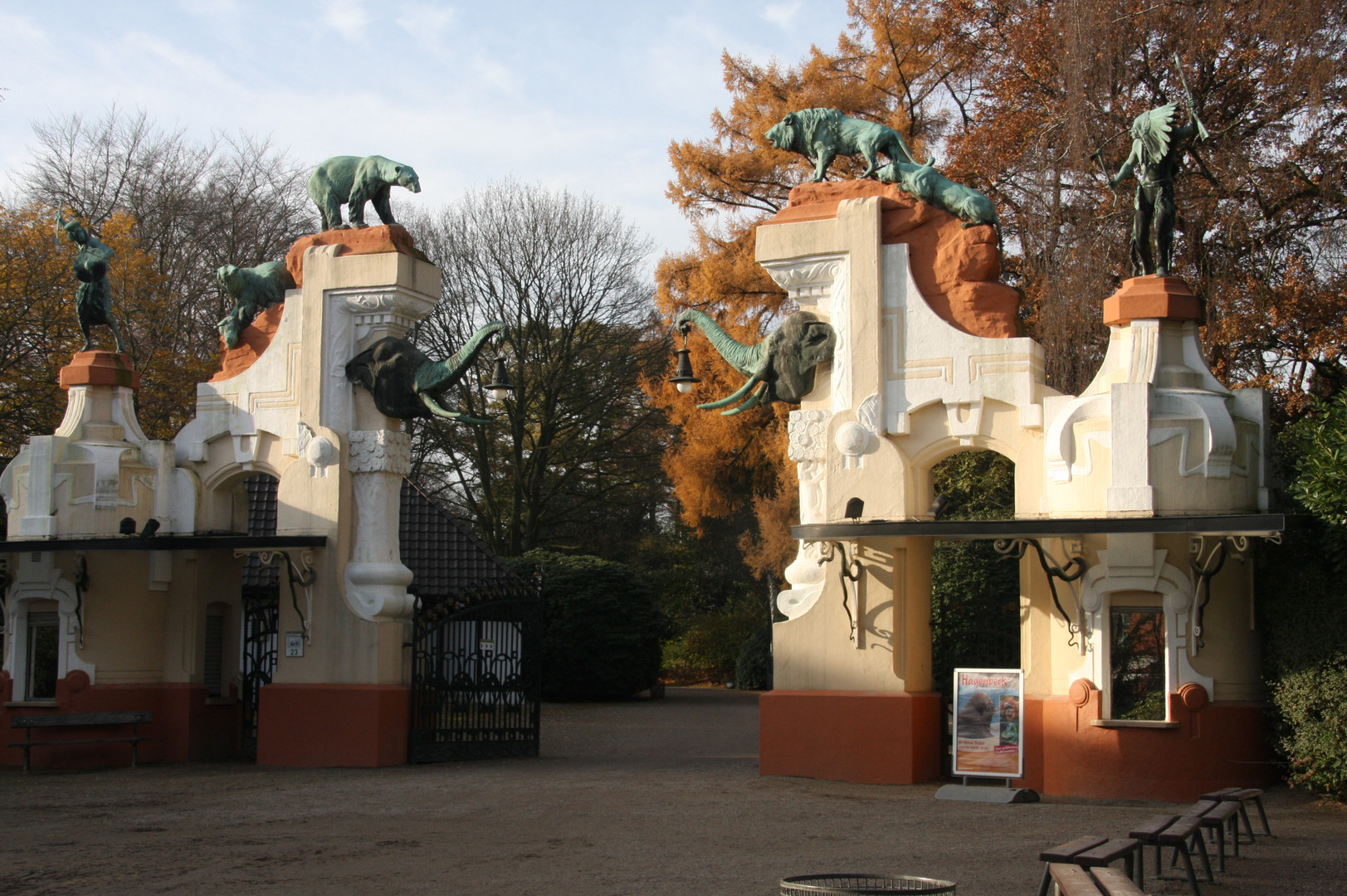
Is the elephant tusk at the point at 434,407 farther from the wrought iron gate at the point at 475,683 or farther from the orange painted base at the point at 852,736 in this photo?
the orange painted base at the point at 852,736

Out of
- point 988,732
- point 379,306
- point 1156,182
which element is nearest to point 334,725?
point 379,306

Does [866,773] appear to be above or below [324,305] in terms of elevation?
below

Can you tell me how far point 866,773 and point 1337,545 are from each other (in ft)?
16.4

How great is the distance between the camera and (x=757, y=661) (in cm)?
3094

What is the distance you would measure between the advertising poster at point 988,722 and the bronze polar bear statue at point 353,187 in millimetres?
8822

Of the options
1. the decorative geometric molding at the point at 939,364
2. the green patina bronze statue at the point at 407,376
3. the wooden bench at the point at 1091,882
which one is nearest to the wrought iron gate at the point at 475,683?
the green patina bronze statue at the point at 407,376

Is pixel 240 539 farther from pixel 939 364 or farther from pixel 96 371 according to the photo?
pixel 939 364

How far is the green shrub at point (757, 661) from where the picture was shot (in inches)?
1203

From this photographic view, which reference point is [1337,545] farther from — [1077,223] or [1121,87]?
[1121,87]

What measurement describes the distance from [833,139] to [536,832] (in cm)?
832

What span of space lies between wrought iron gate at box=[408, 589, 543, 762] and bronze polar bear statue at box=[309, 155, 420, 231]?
491cm

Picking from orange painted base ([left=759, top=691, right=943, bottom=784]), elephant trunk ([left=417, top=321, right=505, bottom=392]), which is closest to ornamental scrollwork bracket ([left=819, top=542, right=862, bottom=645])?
orange painted base ([left=759, top=691, right=943, bottom=784])

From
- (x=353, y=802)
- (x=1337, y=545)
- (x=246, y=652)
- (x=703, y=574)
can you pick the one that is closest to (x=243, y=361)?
(x=246, y=652)

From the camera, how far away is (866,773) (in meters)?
Answer: 14.2
